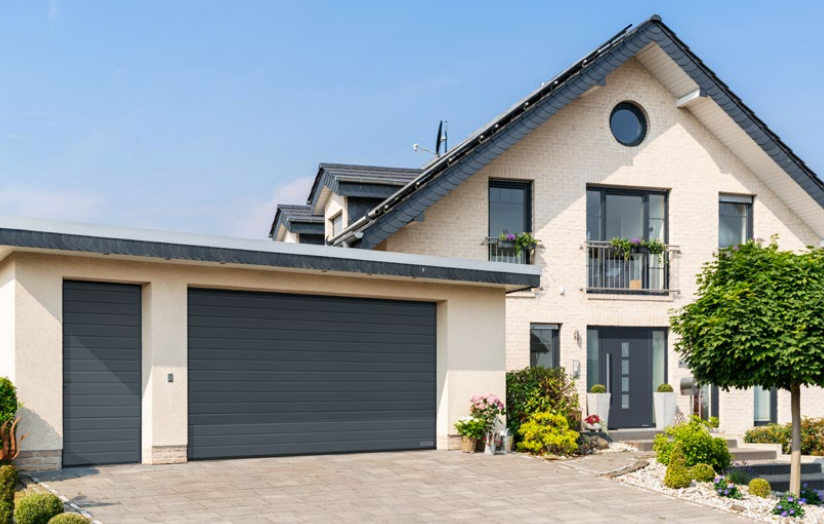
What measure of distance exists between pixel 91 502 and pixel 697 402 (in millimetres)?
15006

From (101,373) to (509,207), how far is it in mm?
10340

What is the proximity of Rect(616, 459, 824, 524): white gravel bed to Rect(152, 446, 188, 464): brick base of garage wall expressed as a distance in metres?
6.95

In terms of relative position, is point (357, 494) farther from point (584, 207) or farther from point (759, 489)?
point (584, 207)

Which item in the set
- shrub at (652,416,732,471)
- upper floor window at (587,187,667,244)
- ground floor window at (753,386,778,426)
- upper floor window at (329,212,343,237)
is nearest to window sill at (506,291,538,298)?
upper floor window at (587,187,667,244)

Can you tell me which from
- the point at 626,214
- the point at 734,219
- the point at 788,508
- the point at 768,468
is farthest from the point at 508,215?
the point at 788,508

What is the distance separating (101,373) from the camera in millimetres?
13414

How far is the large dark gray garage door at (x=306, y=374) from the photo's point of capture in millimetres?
14344

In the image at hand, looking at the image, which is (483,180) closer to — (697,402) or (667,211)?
(667,211)

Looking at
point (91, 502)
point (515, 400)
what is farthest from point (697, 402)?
point (91, 502)

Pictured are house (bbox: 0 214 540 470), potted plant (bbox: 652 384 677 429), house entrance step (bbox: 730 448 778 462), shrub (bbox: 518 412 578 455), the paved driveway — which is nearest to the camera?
the paved driveway

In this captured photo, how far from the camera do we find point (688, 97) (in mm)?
21562

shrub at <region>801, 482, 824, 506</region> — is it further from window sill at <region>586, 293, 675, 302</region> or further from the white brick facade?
window sill at <region>586, 293, 675, 302</region>

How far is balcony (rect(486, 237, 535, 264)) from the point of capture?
20.0 m

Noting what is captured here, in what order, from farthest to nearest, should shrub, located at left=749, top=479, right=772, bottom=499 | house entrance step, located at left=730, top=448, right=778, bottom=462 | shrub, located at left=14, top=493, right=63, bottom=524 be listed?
house entrance step, located at left=730, top=448, right=778, bottom=462 → shrub, located at left=749, top=479, right=772, bottom=499 → shrub, located at left=14, top=493, right=63, bottom=524
